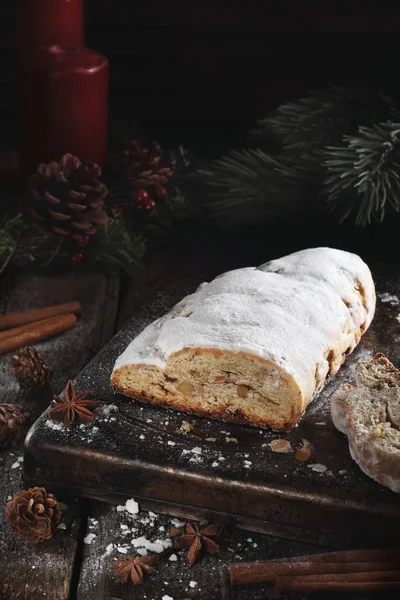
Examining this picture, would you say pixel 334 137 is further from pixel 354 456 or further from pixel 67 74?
pixel 354 456

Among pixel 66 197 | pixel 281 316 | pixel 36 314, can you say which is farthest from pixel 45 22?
pixel 281 316

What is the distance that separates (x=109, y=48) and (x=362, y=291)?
5.45 feet

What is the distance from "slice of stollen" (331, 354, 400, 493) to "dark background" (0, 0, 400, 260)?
1140mm

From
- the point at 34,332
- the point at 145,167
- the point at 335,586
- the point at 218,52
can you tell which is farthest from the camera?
the point at 218,52

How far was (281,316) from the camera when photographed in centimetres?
227

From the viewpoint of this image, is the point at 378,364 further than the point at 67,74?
No

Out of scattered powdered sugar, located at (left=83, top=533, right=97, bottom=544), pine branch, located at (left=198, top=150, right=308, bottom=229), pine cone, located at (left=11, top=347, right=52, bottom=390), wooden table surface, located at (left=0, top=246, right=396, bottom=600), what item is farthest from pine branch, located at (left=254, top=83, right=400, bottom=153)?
scattered powdered sugar, located at (left=83, top=533, right=97, bottom=544)

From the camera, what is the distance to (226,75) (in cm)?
365

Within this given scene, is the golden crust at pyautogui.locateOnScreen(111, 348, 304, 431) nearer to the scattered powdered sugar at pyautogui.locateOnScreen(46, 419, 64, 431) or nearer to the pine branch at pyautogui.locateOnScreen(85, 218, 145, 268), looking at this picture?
the scattered powdered sugar at pyautogui.locateOnScreen(46, 419, 64, 431)

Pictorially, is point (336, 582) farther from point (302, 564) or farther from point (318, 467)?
point (318, 467)

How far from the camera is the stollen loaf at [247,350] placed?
2.12 m

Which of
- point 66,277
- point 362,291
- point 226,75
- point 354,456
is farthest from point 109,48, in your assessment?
point 354,456

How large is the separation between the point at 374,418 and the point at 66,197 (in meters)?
1.38

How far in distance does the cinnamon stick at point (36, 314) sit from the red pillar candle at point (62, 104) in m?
0.55
